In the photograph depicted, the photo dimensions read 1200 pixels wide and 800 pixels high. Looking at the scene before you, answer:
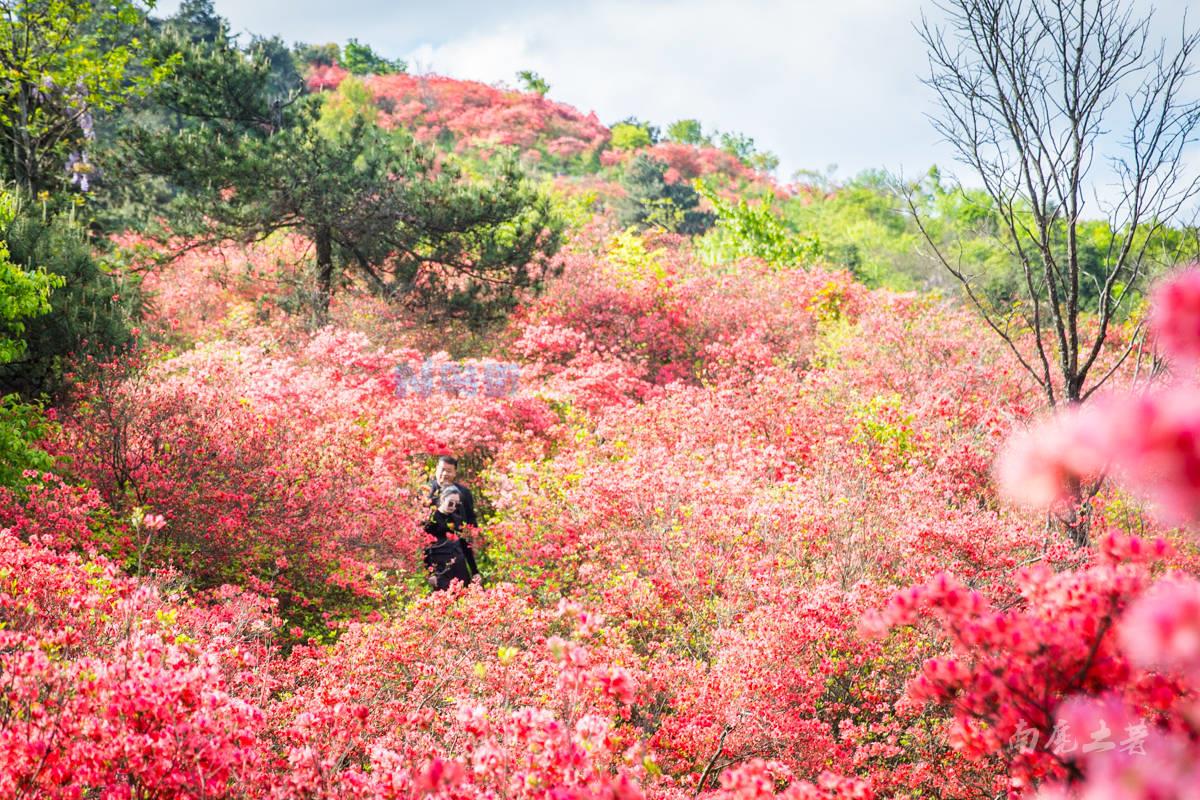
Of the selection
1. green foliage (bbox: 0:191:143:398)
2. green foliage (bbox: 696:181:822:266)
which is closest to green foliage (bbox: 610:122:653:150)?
green foliage (bbox: 696:181:822:266)

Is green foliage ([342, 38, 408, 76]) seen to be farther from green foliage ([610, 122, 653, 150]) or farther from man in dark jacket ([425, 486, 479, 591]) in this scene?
man in dark jacket ([425, 486, 479, 591])

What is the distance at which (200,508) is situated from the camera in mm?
6180

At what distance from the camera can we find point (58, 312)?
7562mm

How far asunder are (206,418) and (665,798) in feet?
17.6

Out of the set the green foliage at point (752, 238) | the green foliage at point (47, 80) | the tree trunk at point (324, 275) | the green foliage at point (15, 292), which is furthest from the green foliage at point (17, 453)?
the green foliage at point (752, 238)

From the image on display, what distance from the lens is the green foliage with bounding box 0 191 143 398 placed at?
24.5 feet

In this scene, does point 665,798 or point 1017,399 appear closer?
point 665,798

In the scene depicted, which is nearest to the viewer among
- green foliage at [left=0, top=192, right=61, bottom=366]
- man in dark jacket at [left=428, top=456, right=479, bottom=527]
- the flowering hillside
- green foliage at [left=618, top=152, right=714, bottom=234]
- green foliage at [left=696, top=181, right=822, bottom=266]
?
the flowering hillside

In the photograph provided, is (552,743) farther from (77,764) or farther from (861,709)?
(861,709)

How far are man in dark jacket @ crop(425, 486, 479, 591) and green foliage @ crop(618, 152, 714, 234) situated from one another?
73.6 ft

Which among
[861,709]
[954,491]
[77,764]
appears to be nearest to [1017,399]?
[954,491]

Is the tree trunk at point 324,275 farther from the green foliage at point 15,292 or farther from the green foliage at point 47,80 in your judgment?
the green foliage at point 15,292

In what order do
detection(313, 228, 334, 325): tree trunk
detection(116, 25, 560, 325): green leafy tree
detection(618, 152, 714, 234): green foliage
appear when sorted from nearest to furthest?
detection(116, 25, 560, 325): green leafy tree → detection(313, 228, 334, 325): tree trunk → detection(618, 152, 714, 234): green foliage

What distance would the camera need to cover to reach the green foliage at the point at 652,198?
29234 mm
